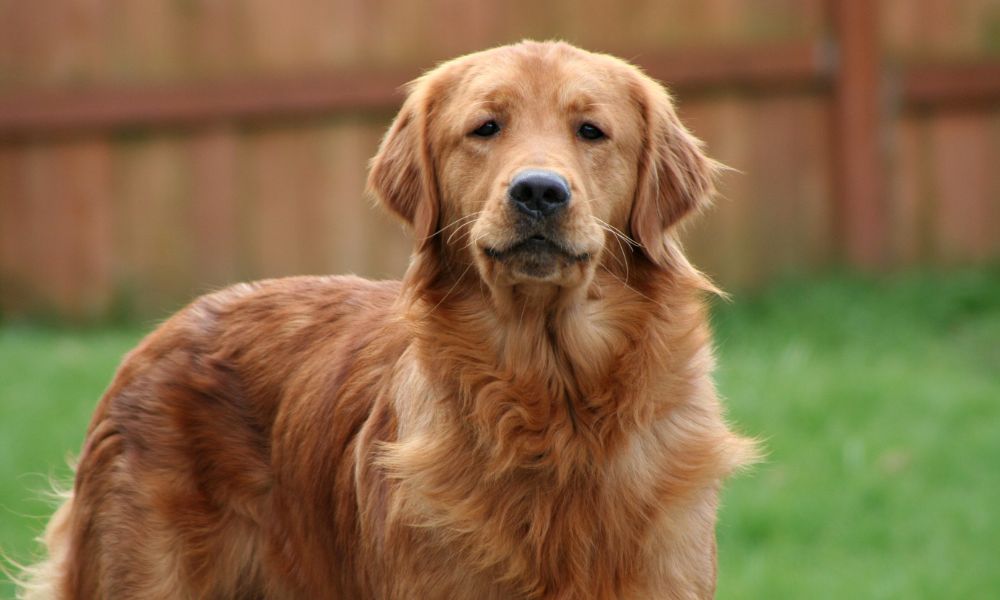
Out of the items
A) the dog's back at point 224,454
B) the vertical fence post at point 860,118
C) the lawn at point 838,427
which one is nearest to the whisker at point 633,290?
the dog's back at point 224,454

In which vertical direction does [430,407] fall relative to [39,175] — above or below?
above

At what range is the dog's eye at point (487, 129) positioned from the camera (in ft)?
15.2

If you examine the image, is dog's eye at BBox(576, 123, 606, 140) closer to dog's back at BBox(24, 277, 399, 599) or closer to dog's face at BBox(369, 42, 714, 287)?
dog's face at BBox(369, 42, 714, 287)

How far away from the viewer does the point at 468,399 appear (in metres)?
4.55

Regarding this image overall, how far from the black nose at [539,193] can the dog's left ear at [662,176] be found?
465mm

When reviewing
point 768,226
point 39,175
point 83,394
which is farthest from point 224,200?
point 768,226

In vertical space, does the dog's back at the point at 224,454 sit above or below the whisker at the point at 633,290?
below

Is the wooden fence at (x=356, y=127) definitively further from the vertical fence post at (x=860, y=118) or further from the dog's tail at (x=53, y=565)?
the dog's tail at (x=53, y=565)

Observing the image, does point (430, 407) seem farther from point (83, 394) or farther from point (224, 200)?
point (224, 200)

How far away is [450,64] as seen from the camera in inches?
196

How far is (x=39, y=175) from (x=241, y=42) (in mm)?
1701

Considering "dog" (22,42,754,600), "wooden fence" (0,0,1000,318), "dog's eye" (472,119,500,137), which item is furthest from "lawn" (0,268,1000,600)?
"dog's eye" (472,119,500,137)

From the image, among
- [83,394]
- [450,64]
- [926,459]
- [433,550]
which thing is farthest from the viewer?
[83,394]

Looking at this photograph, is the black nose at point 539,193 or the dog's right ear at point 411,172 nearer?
the black nose at point 539,193
